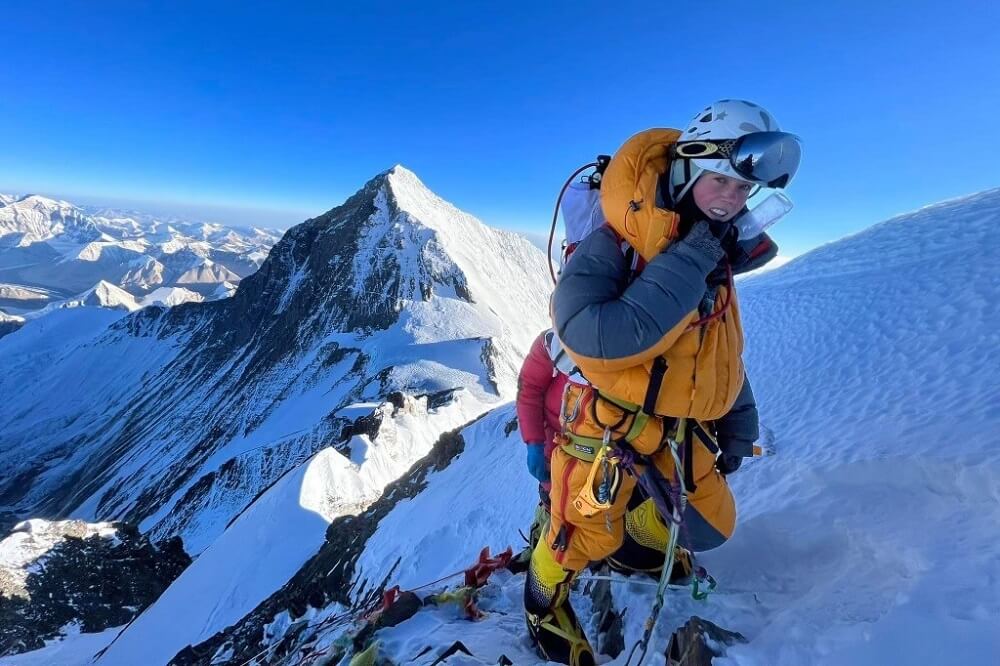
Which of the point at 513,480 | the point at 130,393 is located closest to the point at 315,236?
the point at 130,393

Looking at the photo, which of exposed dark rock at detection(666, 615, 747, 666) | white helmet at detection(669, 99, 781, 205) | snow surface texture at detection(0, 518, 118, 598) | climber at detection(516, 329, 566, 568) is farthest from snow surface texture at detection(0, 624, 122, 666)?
white helmet at detection(669, 99, 781, 205)

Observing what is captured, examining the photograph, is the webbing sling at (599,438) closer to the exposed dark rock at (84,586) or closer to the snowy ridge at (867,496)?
the snowy ridge at (867,496)

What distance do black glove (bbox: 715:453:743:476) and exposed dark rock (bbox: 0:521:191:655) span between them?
59113mm

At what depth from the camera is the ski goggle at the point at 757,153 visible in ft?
10.7

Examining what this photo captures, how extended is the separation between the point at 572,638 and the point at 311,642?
23.8ft

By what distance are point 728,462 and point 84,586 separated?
2700 inches

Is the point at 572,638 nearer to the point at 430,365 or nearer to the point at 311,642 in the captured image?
the point at 311,642

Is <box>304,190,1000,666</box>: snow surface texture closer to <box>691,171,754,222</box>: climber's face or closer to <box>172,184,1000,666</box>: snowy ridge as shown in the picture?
<box>172,184,1000,666</box>: snowy ridge

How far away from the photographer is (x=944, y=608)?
9.65 feet

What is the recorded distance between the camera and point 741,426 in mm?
4320

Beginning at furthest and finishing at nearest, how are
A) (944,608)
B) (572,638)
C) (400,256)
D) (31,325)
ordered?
1. (31,325)
2. (400,256)
3. (572,638)
4. (944,608)

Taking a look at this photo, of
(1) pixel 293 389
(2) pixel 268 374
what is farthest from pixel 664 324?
(2) pixel 268 374

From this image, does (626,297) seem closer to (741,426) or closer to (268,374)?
(741,426)

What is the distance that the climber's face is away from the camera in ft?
11.0
